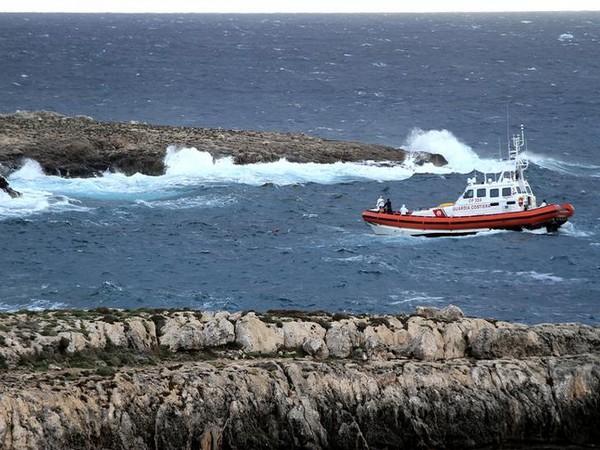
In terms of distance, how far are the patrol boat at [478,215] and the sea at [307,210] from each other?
0.74 meters

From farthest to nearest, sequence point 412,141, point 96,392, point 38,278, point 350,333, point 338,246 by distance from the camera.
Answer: point 412,141, point 338,246, point 38,278, point 350,333, point 96,392

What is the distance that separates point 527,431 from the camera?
32.0m

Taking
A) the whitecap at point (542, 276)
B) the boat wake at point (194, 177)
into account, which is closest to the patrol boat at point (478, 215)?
the boat wake at point (194, 177)

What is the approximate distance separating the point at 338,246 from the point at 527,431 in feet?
95.3

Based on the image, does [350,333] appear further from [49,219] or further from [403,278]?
[49,219]

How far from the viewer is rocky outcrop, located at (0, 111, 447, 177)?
74.3 metres

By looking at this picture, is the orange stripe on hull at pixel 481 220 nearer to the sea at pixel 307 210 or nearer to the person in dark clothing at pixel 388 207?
the person in dark clothing at pixel 388 207

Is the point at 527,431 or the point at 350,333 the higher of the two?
the point at 350,333

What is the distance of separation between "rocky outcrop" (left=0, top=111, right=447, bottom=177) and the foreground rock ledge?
40873 millimetres

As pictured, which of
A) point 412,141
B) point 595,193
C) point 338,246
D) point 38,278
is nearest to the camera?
point 38,278

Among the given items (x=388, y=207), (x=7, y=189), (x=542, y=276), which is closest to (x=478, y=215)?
(x=388, y=207)

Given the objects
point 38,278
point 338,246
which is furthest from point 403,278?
point 38,278

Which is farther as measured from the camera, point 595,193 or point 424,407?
point 595,193

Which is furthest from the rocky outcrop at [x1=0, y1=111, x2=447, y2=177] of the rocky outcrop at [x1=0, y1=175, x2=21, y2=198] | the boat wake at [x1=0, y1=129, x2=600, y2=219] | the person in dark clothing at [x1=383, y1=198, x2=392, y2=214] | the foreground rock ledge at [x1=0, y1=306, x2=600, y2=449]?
the foreground rock ledge at [x1=0, y1=306, x2=600, y2=449]
